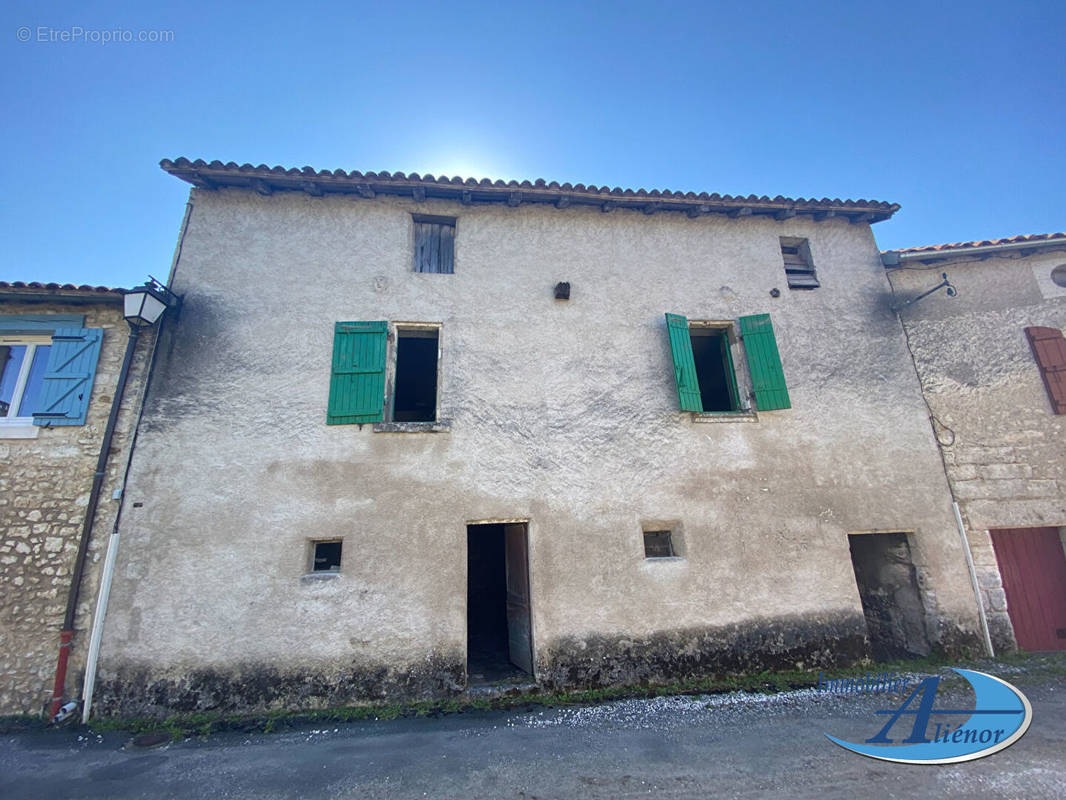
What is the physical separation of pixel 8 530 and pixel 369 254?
5468 millimetres

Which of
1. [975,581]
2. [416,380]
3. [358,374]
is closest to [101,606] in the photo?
[358,374]

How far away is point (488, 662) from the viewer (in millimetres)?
6355

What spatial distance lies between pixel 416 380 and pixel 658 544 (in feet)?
19.7

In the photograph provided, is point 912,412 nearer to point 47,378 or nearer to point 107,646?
point 107,646

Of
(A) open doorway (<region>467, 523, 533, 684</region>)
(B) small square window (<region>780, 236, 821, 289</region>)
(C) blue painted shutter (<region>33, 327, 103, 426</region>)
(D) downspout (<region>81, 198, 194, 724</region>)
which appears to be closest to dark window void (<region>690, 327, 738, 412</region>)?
(B) small square window (<region>780, 236, 821, 289</region>)

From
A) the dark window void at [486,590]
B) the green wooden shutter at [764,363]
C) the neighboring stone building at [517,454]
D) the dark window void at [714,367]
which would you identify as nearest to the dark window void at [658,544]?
the neighboring stone building at [517,454]

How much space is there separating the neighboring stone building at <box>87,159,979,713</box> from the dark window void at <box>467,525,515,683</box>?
0.78 metres

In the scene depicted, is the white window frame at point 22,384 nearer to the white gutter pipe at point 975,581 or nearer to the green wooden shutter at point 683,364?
the green wooden shutter at point 683,364

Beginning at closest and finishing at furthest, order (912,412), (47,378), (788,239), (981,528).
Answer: (47,378)
(981,528)
(912,412)
(788,239)

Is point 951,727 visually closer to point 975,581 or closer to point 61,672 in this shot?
point 975,581

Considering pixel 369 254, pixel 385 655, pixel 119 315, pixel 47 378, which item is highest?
pixel 369 254

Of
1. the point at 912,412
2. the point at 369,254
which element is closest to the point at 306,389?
the point at 369,254

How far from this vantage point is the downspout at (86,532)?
4.75 metres

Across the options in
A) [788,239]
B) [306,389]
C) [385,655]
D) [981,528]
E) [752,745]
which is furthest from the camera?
[788,239]
